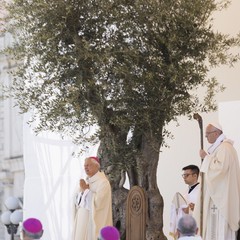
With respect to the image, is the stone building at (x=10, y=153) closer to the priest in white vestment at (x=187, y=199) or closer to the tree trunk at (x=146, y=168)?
the tree trunk at (x=146, y=168)

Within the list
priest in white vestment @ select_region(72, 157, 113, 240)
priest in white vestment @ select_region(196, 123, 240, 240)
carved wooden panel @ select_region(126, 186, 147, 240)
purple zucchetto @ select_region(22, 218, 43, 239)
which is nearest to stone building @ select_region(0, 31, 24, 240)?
priest in white vestment @ select_region(72, 157, 113, 240)

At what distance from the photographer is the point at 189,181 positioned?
11578 millimetres

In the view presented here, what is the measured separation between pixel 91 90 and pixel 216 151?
188 cm

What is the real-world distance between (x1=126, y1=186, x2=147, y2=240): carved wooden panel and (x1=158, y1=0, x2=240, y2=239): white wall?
8.72 feet

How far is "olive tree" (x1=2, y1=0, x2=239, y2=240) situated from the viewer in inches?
431

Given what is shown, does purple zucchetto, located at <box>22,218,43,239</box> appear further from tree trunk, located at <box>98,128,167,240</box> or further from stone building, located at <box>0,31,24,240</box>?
stone building, located at <box>0,31,24,240</box>

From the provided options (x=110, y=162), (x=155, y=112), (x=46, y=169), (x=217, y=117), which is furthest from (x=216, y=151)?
(x=46, y=169)

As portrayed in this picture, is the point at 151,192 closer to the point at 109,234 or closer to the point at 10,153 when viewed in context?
the point at 109,234

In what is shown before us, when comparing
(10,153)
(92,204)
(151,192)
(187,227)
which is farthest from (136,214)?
(10,153)

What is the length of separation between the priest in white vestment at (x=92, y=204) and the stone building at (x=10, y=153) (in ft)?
30.4

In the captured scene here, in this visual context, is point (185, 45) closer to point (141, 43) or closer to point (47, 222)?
point (141, 43)

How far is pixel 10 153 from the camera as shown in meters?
21.2

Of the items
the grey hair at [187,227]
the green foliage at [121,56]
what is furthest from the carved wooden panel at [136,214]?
the grey hair at [187,227]

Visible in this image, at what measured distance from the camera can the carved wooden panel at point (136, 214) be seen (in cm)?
1124
